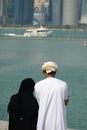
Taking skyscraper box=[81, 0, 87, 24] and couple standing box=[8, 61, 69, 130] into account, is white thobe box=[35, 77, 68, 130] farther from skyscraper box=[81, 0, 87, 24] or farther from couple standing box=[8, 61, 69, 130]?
skyscraper box=[81, 0, 87, 24]

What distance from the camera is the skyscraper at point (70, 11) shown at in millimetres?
160875

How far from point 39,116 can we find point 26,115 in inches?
6.5

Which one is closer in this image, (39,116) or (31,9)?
(39,116)

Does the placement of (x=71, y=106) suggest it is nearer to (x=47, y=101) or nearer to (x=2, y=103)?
(x=2, y=103)

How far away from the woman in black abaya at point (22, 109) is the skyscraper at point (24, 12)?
174197 mm

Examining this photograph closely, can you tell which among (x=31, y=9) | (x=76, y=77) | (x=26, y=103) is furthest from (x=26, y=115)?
(x=31, y=9)

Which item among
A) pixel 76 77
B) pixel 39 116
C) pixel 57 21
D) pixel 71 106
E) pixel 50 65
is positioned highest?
pixel 50 65

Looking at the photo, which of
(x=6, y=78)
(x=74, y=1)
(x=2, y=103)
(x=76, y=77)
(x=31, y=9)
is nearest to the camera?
(x=2, y=103)

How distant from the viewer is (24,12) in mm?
181750

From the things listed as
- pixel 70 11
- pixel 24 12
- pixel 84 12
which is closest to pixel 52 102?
pixel 70 11

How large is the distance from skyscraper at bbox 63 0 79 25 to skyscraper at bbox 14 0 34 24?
58.2 feet

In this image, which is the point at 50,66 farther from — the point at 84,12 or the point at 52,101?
the point at 84,12

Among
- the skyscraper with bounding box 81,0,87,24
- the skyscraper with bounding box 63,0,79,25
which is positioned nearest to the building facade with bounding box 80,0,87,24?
the skyscraper with bounding box 81,0,87,24

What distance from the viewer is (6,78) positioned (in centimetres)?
3622
